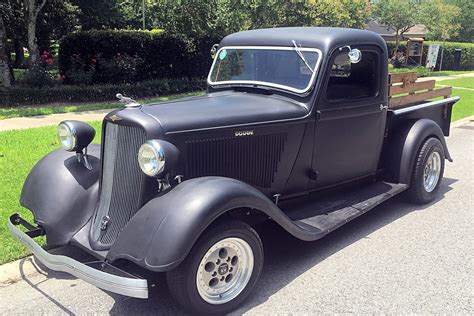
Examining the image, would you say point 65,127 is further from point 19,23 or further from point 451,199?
point 19,23

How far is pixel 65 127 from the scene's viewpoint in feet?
12.6

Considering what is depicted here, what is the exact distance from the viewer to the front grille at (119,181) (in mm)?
3314

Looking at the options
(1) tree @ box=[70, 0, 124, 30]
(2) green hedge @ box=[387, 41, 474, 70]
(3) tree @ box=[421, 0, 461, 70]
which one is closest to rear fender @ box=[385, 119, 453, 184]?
(1) tree @ box=[70, 0, 124, 30]

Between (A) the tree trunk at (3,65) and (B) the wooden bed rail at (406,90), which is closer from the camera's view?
(B) the wooden bed rail at (406,90)

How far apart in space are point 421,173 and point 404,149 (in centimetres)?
39

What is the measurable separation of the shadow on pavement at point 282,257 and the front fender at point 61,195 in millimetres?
442

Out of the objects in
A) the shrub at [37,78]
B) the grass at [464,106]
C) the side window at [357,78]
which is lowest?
the grass at [464,106]

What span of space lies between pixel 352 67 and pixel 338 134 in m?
0.84

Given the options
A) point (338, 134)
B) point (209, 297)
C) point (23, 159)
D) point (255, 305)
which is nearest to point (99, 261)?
point (209, 297)

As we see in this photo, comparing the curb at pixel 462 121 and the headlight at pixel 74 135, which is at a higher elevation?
the headlight at pixel 74 135

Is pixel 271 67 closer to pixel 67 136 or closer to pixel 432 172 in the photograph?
pixel 67 136

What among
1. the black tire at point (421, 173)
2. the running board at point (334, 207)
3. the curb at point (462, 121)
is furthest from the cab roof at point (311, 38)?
the curb at point (462, 121)

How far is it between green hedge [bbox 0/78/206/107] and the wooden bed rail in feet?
28.3

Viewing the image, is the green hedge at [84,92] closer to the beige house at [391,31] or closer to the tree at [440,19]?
the tree at [440,19]
